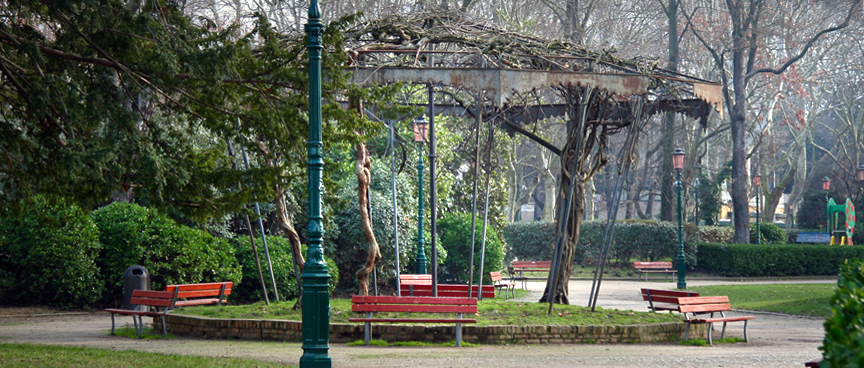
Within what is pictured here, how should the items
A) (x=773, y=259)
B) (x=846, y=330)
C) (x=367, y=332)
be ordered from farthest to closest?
(x=773, y=259)
(x=367, y=332)
(x=846, y=330)

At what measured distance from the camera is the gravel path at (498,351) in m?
9.70

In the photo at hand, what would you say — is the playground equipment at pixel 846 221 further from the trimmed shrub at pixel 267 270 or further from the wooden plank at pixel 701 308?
the trimmed shrub at pixel 267 270

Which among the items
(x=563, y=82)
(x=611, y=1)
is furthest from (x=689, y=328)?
(x=611, y=1)

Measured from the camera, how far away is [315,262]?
8.32 m

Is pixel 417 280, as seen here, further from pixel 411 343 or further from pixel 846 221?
pixel 846 221

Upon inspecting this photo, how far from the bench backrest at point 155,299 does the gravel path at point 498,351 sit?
707 mm

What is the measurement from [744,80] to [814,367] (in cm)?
2912

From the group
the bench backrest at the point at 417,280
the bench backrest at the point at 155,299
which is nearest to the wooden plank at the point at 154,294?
the bench backrest at the point at 155,299

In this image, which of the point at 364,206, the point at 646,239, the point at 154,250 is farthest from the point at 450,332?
the point at 646,239

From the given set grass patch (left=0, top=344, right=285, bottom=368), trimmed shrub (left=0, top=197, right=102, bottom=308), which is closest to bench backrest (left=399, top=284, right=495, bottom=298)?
grass patch (left=0, top=344, right=285, bottom=368)

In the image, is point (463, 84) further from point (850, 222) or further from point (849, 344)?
point (850, 222)

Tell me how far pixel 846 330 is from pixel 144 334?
11.1 m

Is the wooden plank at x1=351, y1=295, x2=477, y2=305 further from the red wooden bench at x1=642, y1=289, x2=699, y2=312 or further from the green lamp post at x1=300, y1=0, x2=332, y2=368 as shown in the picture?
the red wooden bench at x1=642, y1=289, x2=699, y2=312

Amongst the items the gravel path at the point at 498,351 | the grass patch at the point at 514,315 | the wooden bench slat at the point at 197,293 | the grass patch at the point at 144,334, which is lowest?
the grass patch at the point at 144,334
